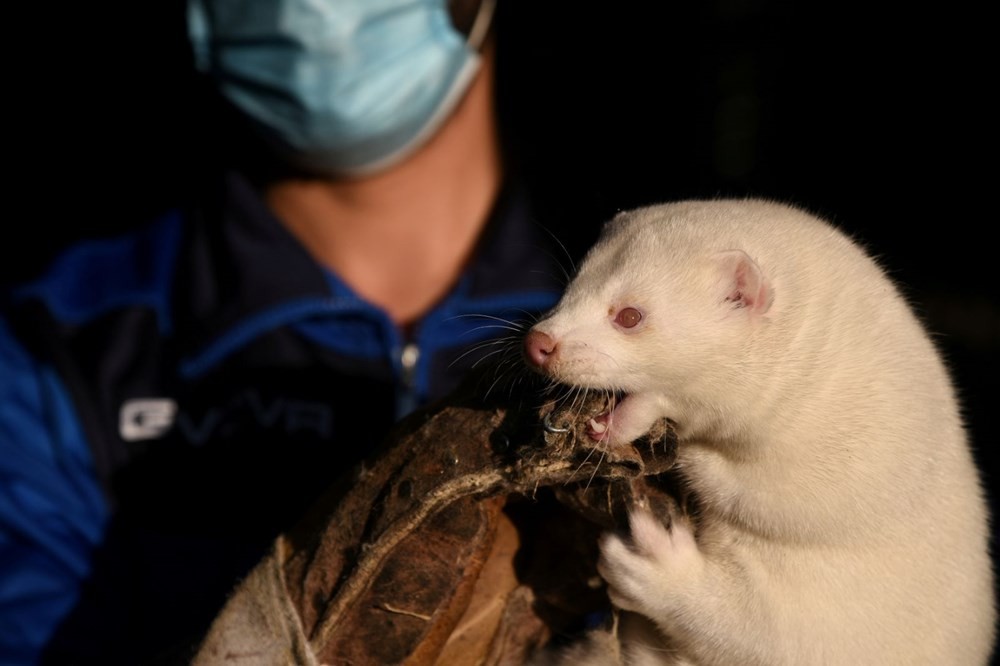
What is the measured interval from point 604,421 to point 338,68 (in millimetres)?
1565

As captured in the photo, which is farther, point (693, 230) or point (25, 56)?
point (25, 56)

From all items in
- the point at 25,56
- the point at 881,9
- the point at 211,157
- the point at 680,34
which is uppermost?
the point at 881,9

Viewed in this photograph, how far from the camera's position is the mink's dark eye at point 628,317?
1.72m

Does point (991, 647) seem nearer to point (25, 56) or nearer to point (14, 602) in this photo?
point (14, 602)

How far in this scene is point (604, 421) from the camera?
161 centimetres

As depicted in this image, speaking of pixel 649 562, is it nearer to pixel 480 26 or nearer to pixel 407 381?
pixel 407 381

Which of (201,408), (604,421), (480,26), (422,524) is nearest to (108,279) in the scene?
(201,408)

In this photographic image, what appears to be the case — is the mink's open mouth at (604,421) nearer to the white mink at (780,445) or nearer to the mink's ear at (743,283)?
the white mink at (780,445)

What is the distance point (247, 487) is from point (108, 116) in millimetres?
2564

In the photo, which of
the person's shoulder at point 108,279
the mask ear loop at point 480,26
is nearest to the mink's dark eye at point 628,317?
the mask ear loop at point 480,26

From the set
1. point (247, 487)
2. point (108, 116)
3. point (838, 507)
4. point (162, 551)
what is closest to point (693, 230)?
point (838, 507)

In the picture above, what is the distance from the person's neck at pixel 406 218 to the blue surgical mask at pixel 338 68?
6.1 inches

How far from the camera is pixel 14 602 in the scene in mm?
2582

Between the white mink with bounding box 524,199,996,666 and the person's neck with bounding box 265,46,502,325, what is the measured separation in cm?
140
